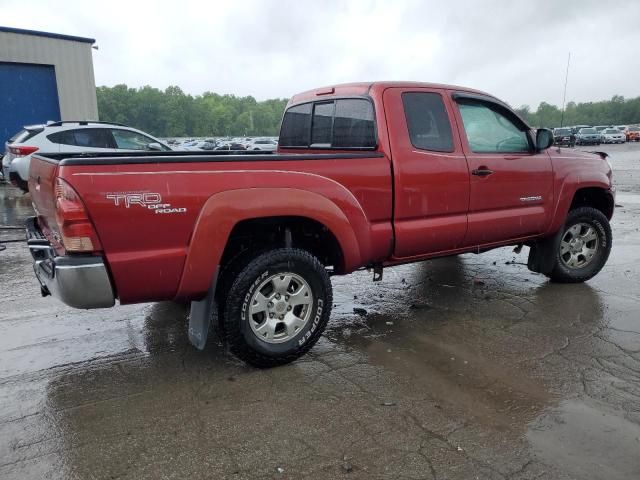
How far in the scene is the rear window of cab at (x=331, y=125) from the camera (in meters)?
4.22

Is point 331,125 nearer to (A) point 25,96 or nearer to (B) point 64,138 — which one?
(B) point 64,138

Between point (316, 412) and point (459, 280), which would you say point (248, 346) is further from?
point (459, 280)

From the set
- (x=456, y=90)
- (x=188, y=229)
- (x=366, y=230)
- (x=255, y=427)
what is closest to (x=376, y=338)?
(x=366, y=230)

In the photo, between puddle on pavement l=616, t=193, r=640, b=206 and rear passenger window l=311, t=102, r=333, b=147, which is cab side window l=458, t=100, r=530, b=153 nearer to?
rear passenger window l=311, t=102, r=333, b=147

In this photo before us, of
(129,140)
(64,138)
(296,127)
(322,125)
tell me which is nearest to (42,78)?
(64,138)

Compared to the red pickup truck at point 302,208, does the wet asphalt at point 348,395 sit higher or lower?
lower

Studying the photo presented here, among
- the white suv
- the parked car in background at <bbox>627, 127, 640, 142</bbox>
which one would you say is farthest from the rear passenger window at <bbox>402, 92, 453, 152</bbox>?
the parked car in background at <bbox>627, 127, 640, 142</bbox>

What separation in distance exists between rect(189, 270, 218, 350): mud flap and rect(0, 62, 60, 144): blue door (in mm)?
16917

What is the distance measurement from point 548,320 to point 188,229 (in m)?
3.16

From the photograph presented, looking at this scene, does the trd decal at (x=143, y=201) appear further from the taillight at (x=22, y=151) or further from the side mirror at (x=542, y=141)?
the taillight at (x=22, y=151)

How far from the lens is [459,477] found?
8.07 ft

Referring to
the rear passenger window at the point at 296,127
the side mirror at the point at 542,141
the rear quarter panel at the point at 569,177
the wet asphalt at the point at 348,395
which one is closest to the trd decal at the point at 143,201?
the wet asphalt at the point at 348,395

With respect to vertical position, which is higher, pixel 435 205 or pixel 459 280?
pixel 435 205

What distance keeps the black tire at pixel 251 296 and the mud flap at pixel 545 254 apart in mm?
2836
